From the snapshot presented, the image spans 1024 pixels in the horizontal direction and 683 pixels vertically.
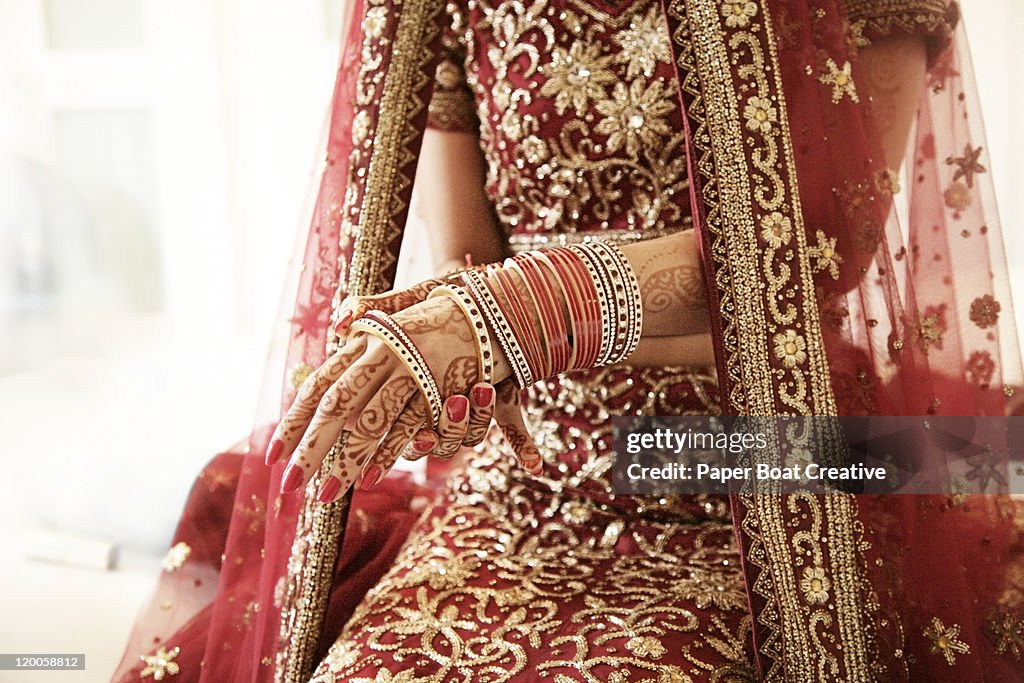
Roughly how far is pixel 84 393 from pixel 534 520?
59.9 inches

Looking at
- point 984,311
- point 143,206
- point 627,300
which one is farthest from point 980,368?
point 143,206

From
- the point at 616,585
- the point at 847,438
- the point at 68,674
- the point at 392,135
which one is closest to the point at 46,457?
the point at 68,674

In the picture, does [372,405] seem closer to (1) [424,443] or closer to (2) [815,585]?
(1) [424,443]

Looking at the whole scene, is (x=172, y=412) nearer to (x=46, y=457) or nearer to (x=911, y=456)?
(x=46, y=457)

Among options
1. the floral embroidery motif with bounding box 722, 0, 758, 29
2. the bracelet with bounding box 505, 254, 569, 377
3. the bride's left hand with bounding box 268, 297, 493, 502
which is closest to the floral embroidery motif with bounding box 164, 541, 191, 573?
the bride's left hand with bounding box 268, 297, 493, 502

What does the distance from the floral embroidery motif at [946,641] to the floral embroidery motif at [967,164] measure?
324mm

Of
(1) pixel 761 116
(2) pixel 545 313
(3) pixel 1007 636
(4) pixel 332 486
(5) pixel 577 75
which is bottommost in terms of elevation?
(3) pixel 1007 636

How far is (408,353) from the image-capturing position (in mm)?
549

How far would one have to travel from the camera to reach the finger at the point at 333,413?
0.54 meters

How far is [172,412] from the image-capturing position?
165 cm

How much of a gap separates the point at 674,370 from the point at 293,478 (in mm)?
358

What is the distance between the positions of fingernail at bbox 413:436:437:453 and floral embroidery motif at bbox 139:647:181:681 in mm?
403

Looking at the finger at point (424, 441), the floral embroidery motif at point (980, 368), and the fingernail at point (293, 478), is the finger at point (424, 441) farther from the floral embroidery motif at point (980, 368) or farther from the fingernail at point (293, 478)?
the floral embroidery motif at point (980, 368)

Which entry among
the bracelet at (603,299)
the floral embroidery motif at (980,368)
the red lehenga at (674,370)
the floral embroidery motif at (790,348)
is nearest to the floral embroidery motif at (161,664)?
the red lehenga at (674,370)
